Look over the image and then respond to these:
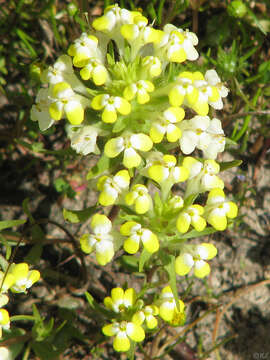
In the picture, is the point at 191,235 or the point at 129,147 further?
the point at 191,235

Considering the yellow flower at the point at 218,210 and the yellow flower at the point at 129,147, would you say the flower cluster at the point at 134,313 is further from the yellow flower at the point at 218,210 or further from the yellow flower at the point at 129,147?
the yellow flower at the point at 129,147

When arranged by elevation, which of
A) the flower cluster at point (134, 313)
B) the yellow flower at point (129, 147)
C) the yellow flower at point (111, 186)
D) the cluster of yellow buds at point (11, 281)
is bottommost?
the flower cluster at point (134, 313)

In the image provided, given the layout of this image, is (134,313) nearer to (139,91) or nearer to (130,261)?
(130,261)

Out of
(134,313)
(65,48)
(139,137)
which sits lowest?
(134,313)

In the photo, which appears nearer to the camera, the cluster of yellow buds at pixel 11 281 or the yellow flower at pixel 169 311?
the cluster of yellow buds at pixel 11 281

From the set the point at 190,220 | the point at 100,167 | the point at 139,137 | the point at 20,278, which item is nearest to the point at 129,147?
the point at 139,137

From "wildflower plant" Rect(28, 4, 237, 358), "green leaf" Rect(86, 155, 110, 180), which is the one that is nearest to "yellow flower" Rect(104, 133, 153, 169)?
"wildflower plant" Rect(28, 4, 237, 358)

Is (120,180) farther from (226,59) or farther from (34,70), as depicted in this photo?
(226,59)

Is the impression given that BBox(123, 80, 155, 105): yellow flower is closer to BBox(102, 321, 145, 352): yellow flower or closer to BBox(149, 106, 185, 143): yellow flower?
BBox(149, 106, 185, 143): yellow flower

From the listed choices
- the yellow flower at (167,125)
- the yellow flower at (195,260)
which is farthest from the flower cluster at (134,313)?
the yellow flower at (167,125)
